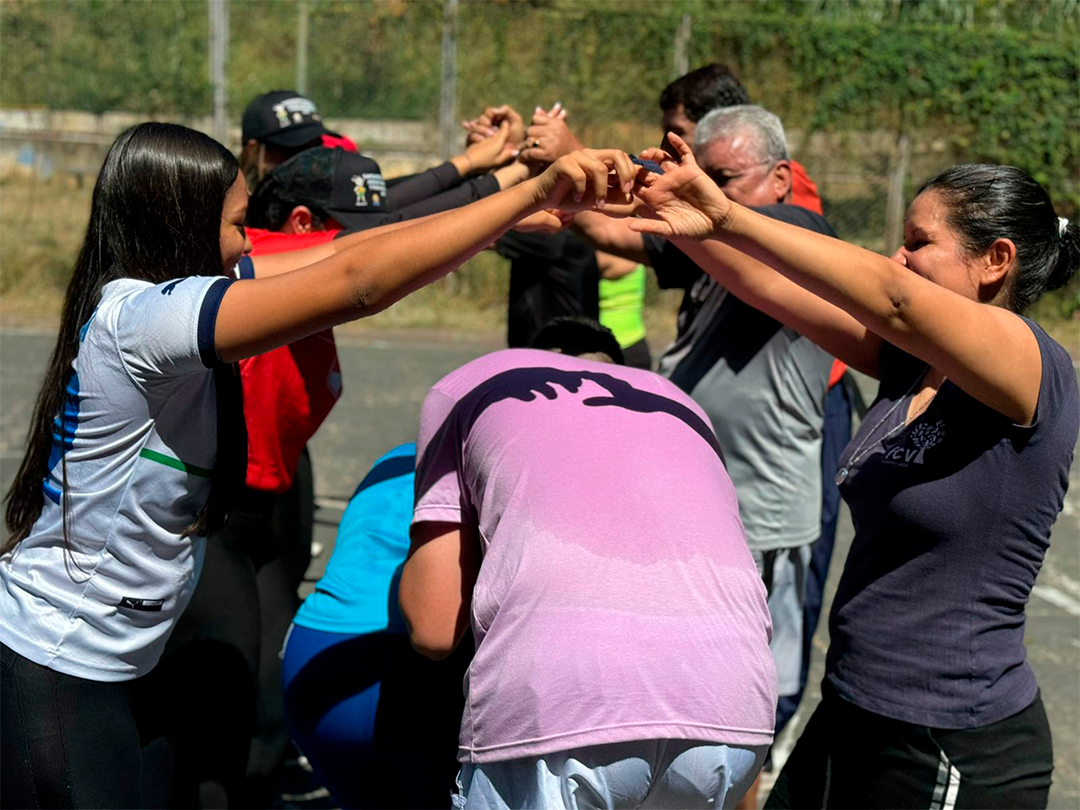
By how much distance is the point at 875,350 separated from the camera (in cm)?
279

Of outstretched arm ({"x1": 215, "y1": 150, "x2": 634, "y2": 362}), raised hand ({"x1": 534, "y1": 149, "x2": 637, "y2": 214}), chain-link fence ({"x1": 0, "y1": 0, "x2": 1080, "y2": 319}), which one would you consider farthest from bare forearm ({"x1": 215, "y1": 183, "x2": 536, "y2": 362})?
chain-link fence ({"x1": 0, "y1": 0, "x2": 1080, "y2": 319})

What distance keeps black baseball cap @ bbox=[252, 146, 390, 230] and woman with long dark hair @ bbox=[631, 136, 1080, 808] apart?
133cm

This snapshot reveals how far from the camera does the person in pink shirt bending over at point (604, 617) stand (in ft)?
6.36

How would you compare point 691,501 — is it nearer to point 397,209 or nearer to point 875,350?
point 875,350

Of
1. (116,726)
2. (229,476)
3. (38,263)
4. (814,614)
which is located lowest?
(38,263)

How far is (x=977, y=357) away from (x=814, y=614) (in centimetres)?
191

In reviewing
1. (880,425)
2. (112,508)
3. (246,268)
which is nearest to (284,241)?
(246,268)

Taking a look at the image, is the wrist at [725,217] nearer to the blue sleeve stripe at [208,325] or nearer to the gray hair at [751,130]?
the blue sleeve stripe at [208,325]

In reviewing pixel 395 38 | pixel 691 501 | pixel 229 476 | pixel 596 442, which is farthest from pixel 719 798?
pixel 395 38

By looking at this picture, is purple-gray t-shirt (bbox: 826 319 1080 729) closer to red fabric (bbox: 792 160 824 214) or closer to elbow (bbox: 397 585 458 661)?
elbow (bbox: 397 585 458 661)

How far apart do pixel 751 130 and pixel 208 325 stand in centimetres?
204

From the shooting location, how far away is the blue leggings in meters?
2.69

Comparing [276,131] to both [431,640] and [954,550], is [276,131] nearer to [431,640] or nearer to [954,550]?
[431,640]

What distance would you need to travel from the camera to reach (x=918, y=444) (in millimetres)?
2389
